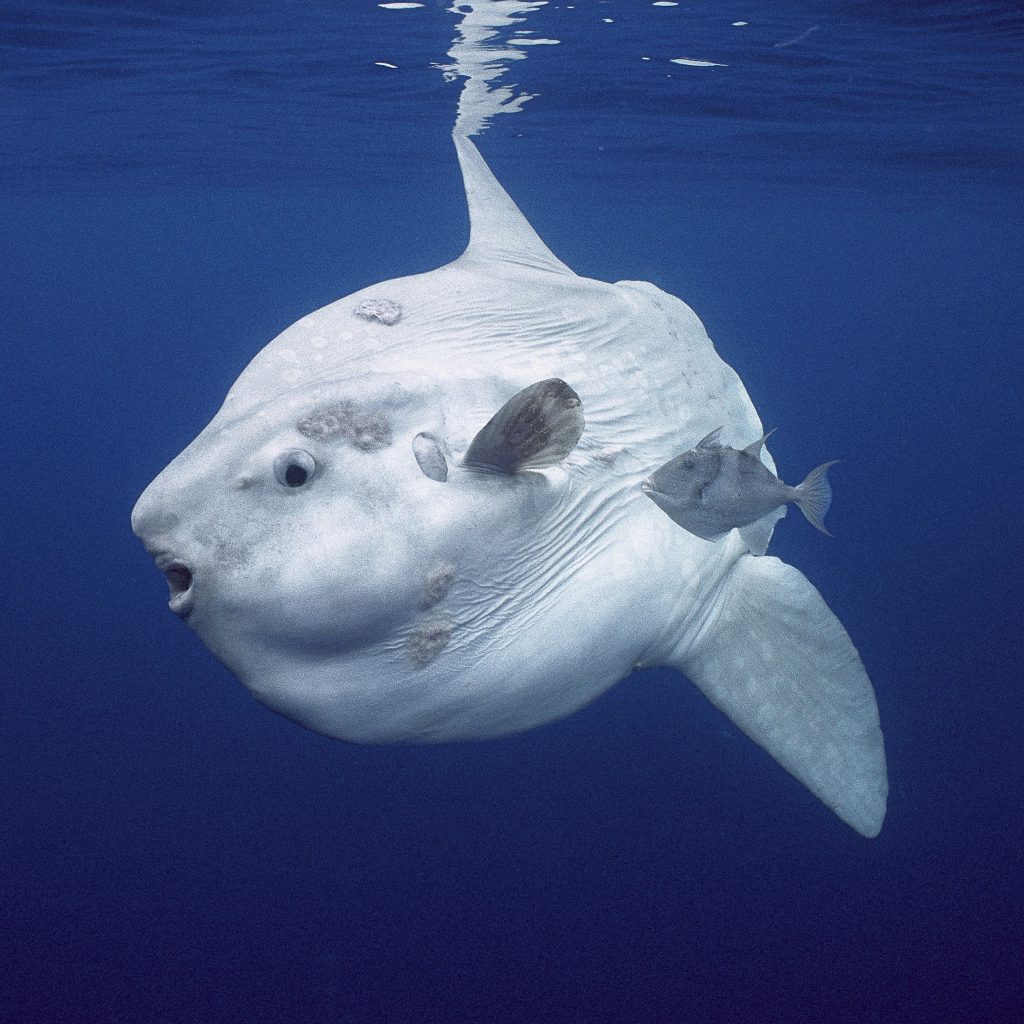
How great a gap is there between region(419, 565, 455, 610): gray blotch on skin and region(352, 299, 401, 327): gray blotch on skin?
859 millimetres

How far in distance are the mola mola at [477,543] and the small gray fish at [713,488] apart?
24 centimetres

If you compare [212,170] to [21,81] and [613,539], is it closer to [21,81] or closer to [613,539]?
[21,81]

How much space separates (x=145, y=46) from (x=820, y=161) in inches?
609

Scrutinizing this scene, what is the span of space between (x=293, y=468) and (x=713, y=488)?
1198 mm

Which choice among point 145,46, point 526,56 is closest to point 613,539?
point 526,56

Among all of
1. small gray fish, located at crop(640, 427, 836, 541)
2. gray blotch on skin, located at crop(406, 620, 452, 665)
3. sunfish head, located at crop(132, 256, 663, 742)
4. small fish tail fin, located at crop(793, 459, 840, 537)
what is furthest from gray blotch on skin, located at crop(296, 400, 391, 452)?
small fish tail fin, located at crop(793, 459, 840, 537)

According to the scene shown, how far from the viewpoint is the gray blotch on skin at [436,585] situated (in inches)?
87.4

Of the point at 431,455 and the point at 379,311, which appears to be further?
the point at 379,311

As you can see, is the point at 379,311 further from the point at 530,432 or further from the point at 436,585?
the point at 436,585

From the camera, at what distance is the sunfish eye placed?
84.0 inches

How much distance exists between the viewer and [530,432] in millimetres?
2207

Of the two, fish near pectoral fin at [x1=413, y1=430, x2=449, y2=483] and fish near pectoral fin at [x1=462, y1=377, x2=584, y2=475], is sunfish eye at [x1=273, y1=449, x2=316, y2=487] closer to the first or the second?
fish near pectoral fin at [x1=413, y1=430, x2=449, y2=483]

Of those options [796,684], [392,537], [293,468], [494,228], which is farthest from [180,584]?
[494,228]

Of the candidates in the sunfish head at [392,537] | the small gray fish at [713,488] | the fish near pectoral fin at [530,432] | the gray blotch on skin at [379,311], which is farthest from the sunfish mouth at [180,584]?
the small gray fish at [713,488]
